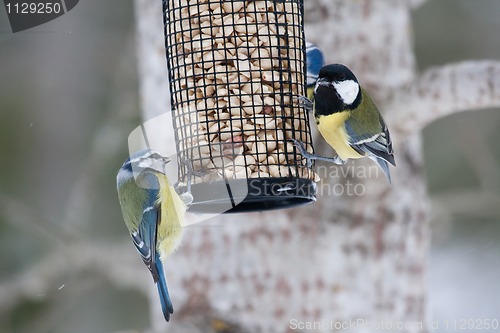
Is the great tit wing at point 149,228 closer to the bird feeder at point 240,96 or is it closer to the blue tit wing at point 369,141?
the bird feeder at point 240,96

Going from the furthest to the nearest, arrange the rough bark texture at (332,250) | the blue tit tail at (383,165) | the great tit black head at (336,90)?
1. the rough bark texture at (332,250)
2. the blue tit tail at (383,165)
3. the great tit black head at (336,90)

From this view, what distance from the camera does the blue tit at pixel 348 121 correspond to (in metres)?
3.75

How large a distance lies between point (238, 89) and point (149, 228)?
0.70 metres

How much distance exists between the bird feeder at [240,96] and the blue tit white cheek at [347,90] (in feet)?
0.66

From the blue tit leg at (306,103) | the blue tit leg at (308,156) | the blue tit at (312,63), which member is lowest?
the blue tit leg at (308,156)

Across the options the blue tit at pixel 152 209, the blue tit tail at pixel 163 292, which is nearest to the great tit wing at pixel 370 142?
the blue tit at pixel 152 209

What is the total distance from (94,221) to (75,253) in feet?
5.70

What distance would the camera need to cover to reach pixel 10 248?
7.49m

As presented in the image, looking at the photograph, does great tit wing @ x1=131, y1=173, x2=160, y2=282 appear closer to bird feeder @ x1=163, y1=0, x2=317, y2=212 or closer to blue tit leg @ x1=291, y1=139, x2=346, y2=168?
bird feeder @ x1=163, y1=0, x2=317, y2=212

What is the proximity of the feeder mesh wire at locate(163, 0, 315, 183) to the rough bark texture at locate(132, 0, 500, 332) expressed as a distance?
113cm

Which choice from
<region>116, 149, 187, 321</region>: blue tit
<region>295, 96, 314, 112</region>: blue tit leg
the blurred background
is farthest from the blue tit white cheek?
the blurred background

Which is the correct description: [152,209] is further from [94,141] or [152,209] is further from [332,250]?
[94,141]

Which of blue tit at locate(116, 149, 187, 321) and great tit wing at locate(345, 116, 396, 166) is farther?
great tit wing at locate(345, 116, 396, 166)

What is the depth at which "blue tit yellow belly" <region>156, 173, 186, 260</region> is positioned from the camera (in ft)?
12.1
